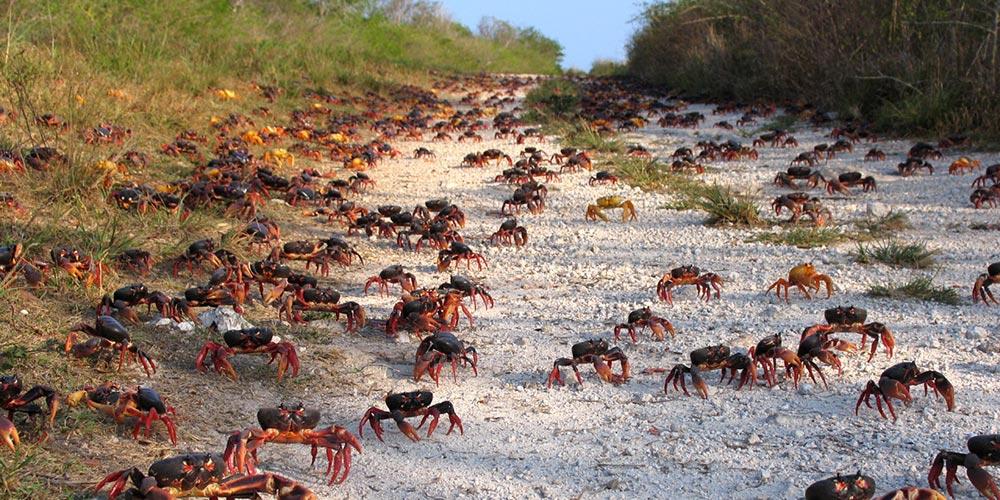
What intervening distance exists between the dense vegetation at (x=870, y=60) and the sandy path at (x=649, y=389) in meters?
5.04

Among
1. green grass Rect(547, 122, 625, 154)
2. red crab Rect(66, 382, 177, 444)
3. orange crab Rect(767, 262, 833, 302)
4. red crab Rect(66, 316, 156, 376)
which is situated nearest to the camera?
red crab Rect(66, 382, 177, 444)

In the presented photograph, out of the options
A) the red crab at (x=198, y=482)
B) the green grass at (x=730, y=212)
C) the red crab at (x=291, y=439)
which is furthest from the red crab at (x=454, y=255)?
the red crab at (x=198, y=482)

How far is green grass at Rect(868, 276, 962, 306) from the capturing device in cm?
536

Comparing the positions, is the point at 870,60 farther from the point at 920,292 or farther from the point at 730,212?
the point at 920,292

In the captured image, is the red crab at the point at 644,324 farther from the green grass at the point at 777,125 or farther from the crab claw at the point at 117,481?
the green grass at the point at 777,125

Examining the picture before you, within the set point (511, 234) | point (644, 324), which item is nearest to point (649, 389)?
point (644, 324)

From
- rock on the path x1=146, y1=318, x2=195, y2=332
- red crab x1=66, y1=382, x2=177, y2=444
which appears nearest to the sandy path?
red crab x1=66, y1=382, x2=177, y2=444

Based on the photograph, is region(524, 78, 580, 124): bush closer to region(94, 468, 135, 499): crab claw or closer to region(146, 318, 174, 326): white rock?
region(146, 318, 174, 326): white rock

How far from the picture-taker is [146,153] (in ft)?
29.9

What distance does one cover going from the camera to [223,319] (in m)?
4.67

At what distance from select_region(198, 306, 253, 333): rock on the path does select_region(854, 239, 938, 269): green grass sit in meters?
4.50

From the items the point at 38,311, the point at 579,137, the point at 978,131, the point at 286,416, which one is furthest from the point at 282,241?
the point at 978,131

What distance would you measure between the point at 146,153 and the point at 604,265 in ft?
17.7

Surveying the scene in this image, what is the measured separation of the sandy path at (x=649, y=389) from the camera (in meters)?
3.24
